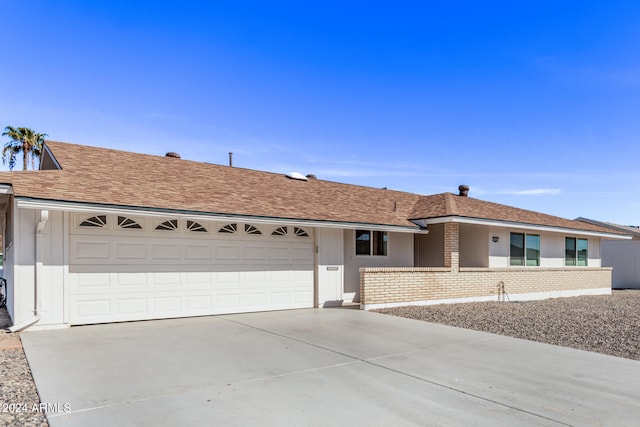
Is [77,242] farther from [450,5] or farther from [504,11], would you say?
[504,11]

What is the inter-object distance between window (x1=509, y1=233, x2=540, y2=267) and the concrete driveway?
9.29 m

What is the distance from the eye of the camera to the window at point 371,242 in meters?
14.5

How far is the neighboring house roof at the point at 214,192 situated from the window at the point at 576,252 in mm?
1751

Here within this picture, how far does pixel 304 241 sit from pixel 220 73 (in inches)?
276

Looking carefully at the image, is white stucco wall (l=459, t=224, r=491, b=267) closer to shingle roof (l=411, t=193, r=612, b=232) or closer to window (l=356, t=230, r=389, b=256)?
shingle roof (l=411, t=193, r=612, b=232)

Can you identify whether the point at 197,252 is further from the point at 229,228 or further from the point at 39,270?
the point at 39,270

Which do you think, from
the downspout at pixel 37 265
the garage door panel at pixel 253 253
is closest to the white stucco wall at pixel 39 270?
the downspout at pixel 37 265

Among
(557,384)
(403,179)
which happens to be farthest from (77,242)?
(403,179)

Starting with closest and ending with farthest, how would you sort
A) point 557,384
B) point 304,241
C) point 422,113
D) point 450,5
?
point 557,384
point 304,241
point 450,5
point 422,113

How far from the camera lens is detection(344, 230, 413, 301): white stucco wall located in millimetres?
14110

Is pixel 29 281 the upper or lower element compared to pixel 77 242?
lower

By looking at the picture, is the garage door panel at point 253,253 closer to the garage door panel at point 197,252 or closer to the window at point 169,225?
the garage door panel at point 197,252

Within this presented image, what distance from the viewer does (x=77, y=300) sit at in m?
8.98

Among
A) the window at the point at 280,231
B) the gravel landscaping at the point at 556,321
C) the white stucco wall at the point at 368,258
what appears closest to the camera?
the gravel landscaping at the point at 556,321
